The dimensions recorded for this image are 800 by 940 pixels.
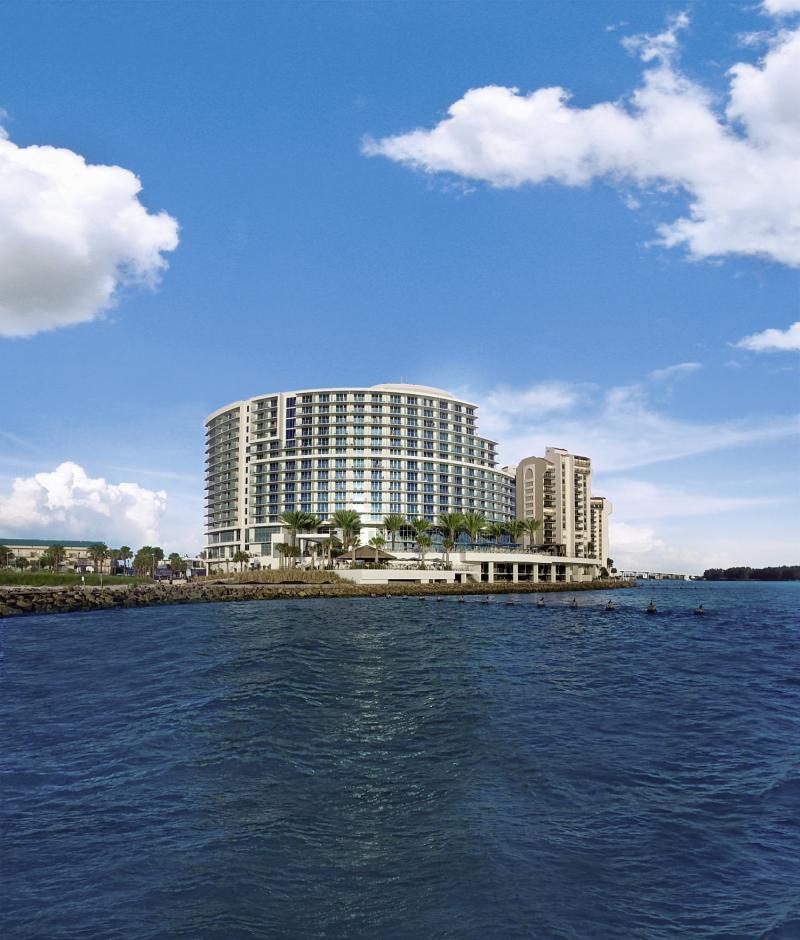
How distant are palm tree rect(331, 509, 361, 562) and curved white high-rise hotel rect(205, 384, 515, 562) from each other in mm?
11140

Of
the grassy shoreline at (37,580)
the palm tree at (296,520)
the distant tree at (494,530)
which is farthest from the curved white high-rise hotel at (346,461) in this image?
the grassy shoreline at (37,580)

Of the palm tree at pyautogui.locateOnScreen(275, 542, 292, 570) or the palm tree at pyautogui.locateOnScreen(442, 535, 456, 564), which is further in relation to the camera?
the palm tree at pyautogui.locateOnScreen(275, 542, 292, 570)

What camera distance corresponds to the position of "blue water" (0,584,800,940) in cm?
1142

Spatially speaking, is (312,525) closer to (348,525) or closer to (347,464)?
(348,525)

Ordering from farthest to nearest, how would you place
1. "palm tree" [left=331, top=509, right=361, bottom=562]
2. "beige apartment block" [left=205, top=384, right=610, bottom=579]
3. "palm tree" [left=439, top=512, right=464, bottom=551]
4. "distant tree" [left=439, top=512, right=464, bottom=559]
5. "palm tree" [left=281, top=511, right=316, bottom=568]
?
1. "beige apartment block" [left=205, top=384, right=610, bottom=579]
2. "palm tree" [left=439, top=512, right=464, bottom=551]
3. "distant tree" [left=439, top=512, right=464, bottom=559]
4. "palm tree" [left=281, top=511, right=316, bottom=568]
5. "palm tree" [left=331, top=509, right=361, bottom=562]

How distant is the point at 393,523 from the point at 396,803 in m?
151

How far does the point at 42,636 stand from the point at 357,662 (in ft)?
105

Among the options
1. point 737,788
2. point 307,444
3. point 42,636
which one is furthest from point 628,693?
point 307,444

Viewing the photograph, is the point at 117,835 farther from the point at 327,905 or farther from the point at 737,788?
the point at 737,788

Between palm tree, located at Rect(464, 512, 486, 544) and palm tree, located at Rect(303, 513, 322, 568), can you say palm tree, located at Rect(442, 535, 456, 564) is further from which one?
palm tree, located at Rect(303, 513, 322, 568)

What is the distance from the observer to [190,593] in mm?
115062

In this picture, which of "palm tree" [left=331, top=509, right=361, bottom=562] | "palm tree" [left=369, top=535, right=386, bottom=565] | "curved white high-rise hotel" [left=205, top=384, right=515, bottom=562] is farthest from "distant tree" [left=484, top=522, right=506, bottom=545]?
"palm tree" [left=331, top=509, right=361, bottom=562]

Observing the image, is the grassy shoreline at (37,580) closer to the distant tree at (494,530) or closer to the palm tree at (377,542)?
the palm tree at (377,542)

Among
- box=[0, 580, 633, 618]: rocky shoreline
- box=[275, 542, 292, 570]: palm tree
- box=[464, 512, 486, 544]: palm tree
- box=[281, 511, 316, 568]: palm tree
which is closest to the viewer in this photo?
box=[0, 580, 633, 618]: rocky shoreline
